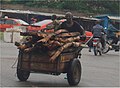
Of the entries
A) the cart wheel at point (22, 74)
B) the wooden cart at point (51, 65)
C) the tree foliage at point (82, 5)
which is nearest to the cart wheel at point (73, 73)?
the wooden cart at point (51, 65)

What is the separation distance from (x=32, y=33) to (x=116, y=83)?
291 cm

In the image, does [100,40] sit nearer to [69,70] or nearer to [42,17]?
[69,70]

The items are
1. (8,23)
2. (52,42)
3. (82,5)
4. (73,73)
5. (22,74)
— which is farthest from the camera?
(82,5)

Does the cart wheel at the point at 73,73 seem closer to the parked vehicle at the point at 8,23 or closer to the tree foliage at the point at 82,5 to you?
the parked vehicle at the point at 8,23

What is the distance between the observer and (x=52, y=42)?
31.0 feet

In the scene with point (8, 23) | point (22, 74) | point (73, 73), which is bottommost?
point (8, 23)

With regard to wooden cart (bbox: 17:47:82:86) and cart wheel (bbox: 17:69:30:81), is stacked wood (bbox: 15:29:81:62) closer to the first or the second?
wooden cart (bbox: 17:47:82:86)

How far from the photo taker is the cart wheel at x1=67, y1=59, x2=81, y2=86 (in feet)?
32.1

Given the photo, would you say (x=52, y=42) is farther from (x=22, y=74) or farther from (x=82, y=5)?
(x=82, y=5)

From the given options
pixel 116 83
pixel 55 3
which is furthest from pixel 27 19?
pixel 116 83

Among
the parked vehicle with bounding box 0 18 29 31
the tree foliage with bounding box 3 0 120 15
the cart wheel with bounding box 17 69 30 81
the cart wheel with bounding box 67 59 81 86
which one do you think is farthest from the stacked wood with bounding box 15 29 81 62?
the tree foliage with bounding box 3 0 120 15

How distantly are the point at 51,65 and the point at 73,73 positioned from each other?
64 cm

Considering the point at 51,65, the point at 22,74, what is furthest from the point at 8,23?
the point at 51,65

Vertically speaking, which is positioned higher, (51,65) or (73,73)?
(51,65)
